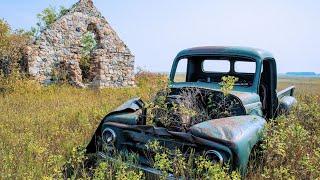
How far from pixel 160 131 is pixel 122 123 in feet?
2.29

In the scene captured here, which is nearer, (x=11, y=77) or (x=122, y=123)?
(x=122, y=123)

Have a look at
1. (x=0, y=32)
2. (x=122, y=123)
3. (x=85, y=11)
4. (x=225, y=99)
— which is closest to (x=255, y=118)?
(x=225, y=99)

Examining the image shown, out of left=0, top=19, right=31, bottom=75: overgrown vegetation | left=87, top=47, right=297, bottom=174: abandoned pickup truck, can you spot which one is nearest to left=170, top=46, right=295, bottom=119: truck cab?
left=87, top=47, right=297, bottom=174: abandoned pickup truck

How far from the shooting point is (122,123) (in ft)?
15.7

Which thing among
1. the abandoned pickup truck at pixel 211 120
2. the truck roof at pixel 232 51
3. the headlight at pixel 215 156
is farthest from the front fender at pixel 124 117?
the truck roof at pixel 232 51

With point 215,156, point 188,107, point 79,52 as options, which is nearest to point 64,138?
point 188,107

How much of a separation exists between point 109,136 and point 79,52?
1304cm

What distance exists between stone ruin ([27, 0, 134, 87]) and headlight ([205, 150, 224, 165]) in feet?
41.9

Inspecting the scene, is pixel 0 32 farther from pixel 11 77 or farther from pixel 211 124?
pixel 211 124

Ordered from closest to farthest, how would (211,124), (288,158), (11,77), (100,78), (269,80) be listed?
1. (211,124)
2. (288,158)
3. (269,80)
4. (11,77)
5. (100,78)

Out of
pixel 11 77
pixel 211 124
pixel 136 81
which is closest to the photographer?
pixel 211 124

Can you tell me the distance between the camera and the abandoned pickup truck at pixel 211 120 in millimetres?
3916

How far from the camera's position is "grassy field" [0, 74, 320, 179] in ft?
13.8

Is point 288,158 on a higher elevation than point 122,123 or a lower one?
lower
